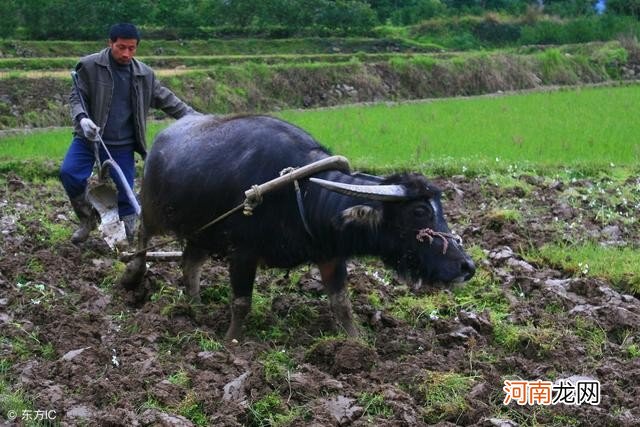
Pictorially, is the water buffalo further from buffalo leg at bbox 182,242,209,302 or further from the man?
the man

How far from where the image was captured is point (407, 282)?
4586mm

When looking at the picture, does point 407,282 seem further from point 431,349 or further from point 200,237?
point 200,237

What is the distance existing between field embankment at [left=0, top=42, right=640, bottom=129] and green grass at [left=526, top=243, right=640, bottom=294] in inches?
436

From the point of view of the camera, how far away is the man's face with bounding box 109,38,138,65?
19.5 feet

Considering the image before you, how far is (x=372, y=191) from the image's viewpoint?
438cm

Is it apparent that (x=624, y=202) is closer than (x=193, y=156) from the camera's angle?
No

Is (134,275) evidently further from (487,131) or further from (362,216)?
(487,131)

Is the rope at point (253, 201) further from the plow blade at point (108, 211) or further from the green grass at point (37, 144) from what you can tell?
the green grass at point (37, 144)

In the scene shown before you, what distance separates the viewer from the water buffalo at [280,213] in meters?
4.41

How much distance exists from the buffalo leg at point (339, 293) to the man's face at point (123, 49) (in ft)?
6.80

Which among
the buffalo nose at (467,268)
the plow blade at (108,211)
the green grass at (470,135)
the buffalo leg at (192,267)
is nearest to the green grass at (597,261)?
the buffalo nose at (467,268)

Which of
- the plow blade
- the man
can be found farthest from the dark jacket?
the plow blade

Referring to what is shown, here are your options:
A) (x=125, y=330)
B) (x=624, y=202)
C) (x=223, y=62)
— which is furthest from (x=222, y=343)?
(x=223, y=62)

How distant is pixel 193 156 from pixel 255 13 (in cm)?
2594
